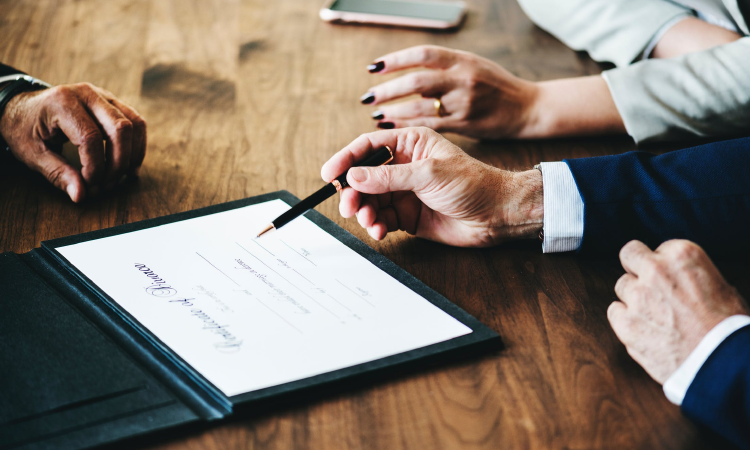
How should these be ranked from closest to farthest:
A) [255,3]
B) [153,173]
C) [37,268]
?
1. [37,268]
2. [153,173]
3. [255,3]

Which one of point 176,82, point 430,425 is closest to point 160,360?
point 430,425

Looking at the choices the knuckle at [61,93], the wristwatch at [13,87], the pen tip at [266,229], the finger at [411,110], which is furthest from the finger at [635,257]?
the wristwatch at [13,87]

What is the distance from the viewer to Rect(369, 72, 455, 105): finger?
42.1 inches

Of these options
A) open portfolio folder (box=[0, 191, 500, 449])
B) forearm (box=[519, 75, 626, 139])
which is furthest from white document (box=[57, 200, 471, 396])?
forearm (box=[519, 75, 626, 139])

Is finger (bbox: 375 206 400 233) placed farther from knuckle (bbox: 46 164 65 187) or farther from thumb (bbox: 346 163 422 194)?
knuckle (bbox: 46 164 65 187)

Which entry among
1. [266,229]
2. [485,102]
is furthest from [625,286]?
[485,102]

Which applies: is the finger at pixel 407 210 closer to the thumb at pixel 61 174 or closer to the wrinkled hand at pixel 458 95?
the wrinkled hand at pixel 458 95

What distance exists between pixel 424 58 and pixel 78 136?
561mm

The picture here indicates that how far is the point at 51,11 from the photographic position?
1.49 metres

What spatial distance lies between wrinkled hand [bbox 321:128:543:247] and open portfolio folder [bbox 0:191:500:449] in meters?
0.06

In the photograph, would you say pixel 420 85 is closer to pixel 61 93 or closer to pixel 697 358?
pixel 61 93

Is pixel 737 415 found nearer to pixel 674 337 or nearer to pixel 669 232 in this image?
pixel 674 337

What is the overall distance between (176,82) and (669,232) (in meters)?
0.90

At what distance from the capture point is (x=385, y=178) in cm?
74
